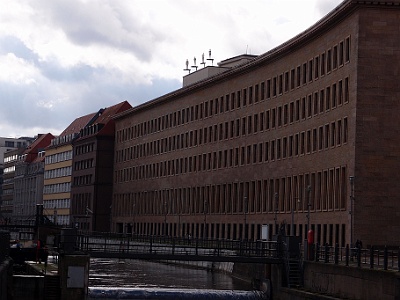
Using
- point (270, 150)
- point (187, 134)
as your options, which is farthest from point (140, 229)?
point (270, 150)

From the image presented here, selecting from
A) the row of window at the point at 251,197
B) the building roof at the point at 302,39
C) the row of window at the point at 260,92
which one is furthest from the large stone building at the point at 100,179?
the building roof at the point at 302,39

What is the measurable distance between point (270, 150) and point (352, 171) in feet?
92.9

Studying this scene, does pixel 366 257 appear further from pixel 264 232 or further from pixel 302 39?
pixel 264 232

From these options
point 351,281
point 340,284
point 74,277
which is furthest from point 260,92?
point 351,281

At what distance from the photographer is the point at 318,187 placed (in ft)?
330

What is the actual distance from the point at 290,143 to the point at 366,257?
178 ft

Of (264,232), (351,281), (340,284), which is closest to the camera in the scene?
(351,281)

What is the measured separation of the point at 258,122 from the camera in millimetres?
121438

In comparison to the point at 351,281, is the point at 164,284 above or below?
below

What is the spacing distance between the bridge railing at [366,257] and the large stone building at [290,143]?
2065cm

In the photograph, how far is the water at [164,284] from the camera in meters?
67.5

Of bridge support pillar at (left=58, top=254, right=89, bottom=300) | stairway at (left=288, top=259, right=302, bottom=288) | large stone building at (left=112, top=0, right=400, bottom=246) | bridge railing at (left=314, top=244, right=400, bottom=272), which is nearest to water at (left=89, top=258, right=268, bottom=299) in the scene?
bridge support pillar at (left=58, top=254, right=89, bottom=300)

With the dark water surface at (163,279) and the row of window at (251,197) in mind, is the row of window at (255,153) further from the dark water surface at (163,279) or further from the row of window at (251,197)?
the dark water surface at (163,279)

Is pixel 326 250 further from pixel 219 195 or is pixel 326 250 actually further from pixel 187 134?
pixel 187 134
